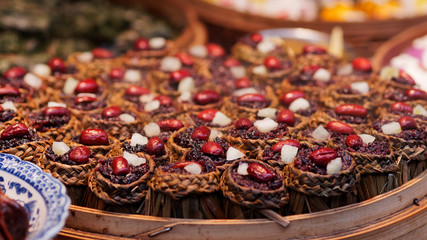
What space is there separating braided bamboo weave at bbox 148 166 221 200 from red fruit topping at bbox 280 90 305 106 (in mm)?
1099

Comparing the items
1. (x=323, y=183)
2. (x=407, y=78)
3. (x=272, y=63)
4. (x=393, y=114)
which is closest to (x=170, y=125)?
(x=323, y=183)

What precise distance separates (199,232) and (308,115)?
3.86ft

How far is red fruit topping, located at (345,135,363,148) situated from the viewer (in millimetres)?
2539

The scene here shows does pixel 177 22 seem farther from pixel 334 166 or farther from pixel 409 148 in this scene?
pixel 334 166

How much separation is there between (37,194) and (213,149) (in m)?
0.87

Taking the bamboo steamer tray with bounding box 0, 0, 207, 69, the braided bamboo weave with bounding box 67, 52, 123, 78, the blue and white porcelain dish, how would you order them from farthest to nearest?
the bamboo steamer tray with bounding box 0, 0, 207, 69, the braided bamboo weave with bounding box 67, 52, 123, 78, the blue and white porcelain dish

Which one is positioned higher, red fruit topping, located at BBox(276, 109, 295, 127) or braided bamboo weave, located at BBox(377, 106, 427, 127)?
braided bamboo weave, located at BBox(377, 106, 427, 127)

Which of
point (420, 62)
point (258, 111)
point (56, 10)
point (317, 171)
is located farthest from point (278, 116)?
point (56, 10)

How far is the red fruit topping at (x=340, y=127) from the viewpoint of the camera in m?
2.71

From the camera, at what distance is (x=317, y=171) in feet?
7.57

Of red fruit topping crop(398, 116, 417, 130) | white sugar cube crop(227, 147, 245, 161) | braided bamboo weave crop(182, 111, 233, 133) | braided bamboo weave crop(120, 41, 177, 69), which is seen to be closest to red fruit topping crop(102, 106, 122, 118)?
braided bamboo weave crop(182, 111, 233, 133)

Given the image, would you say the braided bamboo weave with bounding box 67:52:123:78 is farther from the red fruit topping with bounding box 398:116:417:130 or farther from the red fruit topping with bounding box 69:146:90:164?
the red fruit topping with bounding box 398:116:417:130

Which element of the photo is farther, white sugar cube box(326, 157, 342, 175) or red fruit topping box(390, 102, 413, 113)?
red fruit topping box(390, 102, 413, 113)

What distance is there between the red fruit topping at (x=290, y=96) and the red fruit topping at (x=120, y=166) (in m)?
1.27
